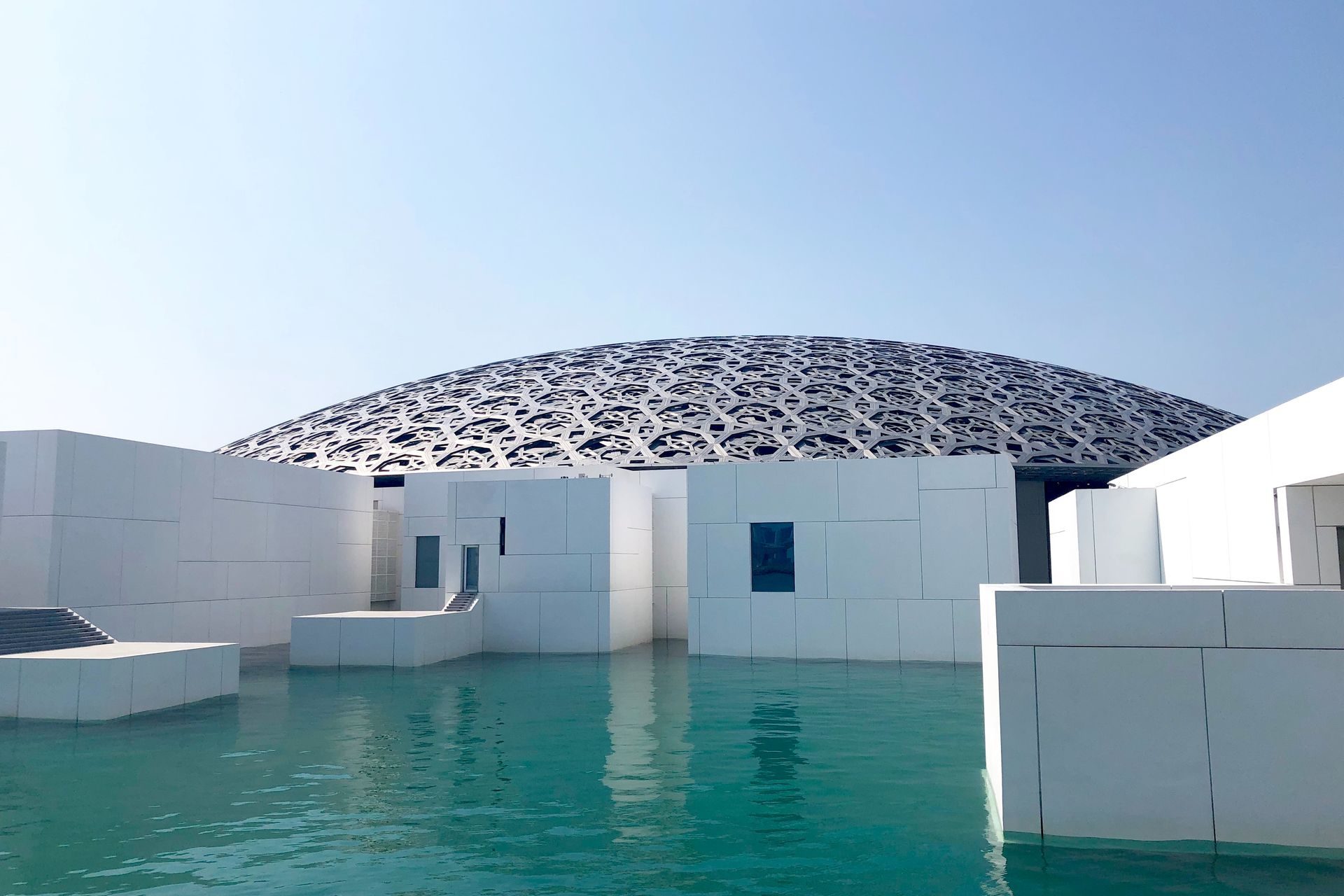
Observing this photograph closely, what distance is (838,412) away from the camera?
103 ft

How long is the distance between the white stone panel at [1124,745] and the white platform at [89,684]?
37.4 ft

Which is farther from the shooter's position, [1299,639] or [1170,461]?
[1170,461]

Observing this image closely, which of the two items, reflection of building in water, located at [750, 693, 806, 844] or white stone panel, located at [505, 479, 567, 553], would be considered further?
white stone panel, located at [505, 479, 567, 553]

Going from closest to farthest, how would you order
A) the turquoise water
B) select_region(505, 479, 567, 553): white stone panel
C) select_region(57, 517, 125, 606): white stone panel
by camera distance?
1. the turquoise water
2. select_region(57, 517, 125, 606): white stone panel
3. select_region(505, 479, 567, 553): white stone panel

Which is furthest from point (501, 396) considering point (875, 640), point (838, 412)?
point (875, 640)

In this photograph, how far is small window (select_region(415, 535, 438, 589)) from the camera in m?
26.1

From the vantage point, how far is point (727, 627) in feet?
64.4

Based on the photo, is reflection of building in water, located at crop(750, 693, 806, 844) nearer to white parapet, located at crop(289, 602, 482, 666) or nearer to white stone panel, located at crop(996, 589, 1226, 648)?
white stone panel, located at crop(996, 589, 1226, 648)

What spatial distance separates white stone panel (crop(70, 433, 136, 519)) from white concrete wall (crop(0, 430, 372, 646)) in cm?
2

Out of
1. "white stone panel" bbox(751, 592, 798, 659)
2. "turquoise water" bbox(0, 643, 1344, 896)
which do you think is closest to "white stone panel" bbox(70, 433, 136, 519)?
"turquoise water" bbox(0, 643, 1344, 896)

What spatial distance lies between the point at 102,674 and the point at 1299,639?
13.1 m

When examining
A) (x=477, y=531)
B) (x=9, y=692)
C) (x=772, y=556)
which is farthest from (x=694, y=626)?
(x=9, y=692)

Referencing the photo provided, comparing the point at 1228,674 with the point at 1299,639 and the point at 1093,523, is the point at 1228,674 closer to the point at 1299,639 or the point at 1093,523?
the point at 1299,639

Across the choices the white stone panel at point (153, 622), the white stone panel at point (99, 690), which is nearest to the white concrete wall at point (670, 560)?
the white stone panel at point (153, 622)
